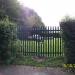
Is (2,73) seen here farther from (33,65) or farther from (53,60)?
(53,60)

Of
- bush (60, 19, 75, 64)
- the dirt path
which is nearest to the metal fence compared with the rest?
bush (60, 19, 75, 64)

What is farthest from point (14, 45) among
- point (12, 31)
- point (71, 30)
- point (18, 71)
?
point (71, 30)

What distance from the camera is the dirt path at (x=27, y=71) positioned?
10.1 m

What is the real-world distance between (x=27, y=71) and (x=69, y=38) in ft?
7.50

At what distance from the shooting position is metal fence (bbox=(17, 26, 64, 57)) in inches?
540

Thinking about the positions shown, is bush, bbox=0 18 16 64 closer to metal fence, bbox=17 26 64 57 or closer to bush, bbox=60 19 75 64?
metal fence, bbox=17 26 64 57

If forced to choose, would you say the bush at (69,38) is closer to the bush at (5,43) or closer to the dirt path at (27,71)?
the dirt path at (27,71)

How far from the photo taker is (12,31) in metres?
12.2

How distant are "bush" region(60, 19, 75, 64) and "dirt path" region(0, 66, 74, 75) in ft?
2.26

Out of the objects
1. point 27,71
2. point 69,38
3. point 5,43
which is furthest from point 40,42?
point 27,71

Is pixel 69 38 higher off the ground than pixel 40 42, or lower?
higher

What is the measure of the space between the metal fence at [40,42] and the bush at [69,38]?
7.89 feet

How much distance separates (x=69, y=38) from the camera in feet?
Answer: 36.3

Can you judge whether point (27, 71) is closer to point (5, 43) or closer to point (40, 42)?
point (5, 43)
